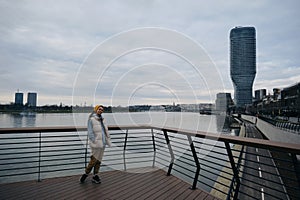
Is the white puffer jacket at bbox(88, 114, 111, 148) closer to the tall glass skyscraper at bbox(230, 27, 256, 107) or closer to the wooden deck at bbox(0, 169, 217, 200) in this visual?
the wooden deck at bbox(0, 169, 217, 200)

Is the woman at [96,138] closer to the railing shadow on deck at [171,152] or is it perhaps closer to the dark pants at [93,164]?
the dark pants at [93,164]

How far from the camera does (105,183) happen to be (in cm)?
301

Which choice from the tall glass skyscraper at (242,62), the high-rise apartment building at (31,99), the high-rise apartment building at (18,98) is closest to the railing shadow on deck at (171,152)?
the high-rise apartment building at (31,99)

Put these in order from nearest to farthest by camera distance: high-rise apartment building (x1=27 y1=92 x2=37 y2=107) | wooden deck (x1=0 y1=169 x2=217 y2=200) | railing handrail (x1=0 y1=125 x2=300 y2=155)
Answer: railing handrail (x1=0 y1=125 x2=300 y2=155)
wooden deck (x1=0 y1=169 x2=217 y2=200)
high-rise apartment building (x1=27 y1=92 x2=37 y2=107)

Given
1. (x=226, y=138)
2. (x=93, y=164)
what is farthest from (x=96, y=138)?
(x=226, y=138)

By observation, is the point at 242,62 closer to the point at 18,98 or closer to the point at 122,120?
the point at 18,98

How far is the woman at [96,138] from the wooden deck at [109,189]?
234 millimetres

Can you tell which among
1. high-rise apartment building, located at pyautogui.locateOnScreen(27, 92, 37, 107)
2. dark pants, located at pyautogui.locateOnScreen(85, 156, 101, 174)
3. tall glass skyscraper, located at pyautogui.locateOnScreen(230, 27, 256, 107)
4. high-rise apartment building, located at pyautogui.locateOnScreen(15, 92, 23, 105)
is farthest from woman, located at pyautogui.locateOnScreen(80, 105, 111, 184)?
tall glass skyscraper, located at pyautogui.locateOnScreen(230, 27, 256, 107)

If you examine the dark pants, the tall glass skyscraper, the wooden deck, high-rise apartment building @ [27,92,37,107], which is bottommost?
the wooden deck

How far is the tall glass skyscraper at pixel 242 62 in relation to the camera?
230ft

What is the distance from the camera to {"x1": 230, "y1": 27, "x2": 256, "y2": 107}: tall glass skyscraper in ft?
230

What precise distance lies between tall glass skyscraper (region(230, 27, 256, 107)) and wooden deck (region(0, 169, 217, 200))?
70.1 meters

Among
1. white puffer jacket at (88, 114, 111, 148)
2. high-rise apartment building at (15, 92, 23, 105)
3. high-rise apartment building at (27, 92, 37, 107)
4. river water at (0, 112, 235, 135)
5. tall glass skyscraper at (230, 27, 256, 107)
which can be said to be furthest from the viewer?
tall glass skyscraper at (230, 27, 256, 107)

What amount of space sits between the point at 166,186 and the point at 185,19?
25.0 feet
